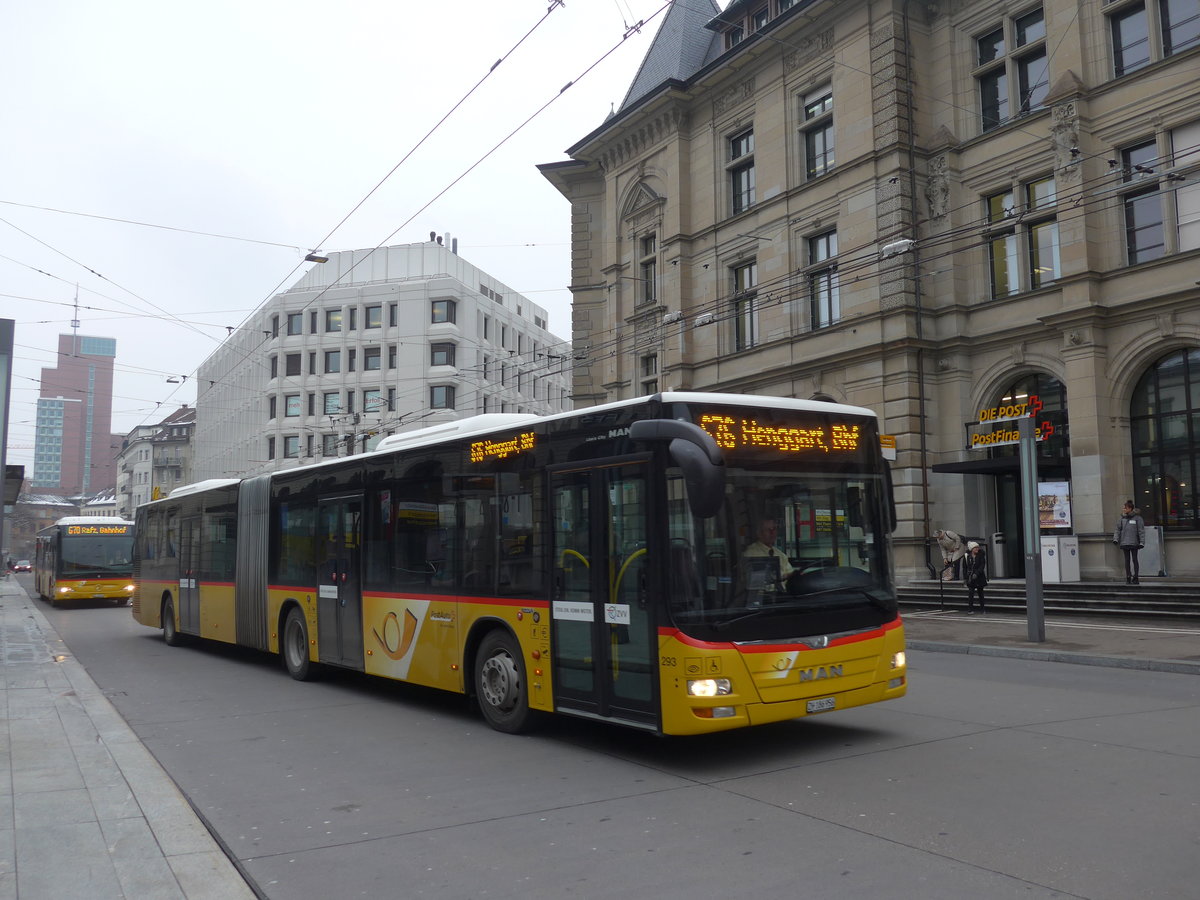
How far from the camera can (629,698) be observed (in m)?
7.53

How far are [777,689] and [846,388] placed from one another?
70.4 ft

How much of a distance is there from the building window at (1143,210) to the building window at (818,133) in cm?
838

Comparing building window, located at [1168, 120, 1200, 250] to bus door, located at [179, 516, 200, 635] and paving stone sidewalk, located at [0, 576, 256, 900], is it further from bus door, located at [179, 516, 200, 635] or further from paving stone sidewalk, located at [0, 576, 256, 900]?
paving stone sidewalk, located at [0, 576, 256, 900]

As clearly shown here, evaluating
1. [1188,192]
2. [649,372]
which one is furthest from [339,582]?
[649,372]

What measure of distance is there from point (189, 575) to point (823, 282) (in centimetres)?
1901

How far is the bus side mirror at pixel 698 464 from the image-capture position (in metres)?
6.51

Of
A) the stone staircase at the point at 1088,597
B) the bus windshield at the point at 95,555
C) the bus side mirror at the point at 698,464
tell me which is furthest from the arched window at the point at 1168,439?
the bus windshield at the point at 95,555

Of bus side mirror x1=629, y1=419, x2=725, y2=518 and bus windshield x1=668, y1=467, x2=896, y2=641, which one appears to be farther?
bus windshield x1=668, y1=467, x2=896, y2=641

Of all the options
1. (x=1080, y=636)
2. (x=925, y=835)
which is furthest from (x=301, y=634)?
(x=1080, y=636)

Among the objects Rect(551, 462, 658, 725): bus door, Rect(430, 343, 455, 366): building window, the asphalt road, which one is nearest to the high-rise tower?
Rect(430, 343, 455, 366): building window

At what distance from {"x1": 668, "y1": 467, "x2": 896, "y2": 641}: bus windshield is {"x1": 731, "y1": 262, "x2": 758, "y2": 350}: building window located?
77.9ft

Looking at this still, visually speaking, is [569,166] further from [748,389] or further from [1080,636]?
[1080,636]

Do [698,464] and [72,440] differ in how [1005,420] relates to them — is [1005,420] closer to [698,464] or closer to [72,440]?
[698,464]

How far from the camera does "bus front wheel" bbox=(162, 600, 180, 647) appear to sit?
1848 centimetres
